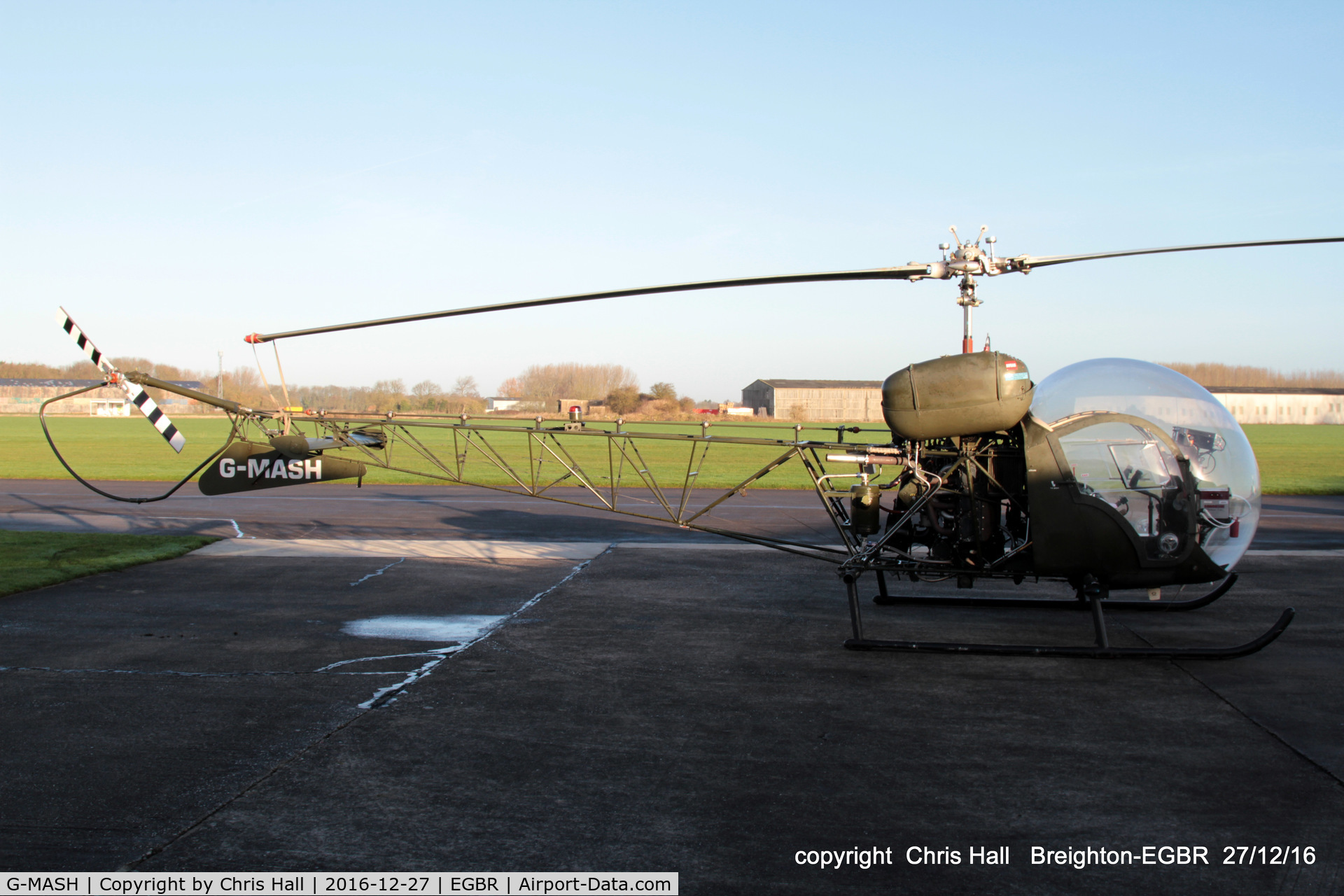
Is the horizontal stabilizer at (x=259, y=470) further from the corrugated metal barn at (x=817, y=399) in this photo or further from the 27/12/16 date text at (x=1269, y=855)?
the corrugated metal barn at (x=817, y=399)

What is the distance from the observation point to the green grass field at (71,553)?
1083cm

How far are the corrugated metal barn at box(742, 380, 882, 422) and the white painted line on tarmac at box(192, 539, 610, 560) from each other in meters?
49.1

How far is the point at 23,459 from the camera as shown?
112 feet

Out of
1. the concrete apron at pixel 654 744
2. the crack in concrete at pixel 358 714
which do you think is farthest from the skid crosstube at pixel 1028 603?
the crack in concrete at pixel 358 714

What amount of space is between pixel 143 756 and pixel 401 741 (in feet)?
5.04

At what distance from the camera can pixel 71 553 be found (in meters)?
12.7

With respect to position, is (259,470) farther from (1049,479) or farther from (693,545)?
(1049,479)

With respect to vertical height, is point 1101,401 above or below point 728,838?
above

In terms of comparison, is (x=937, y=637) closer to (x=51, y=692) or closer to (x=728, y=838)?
(x=728, y=838)

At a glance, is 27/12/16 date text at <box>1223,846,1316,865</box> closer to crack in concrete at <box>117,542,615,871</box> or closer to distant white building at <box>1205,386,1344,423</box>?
crack in concrete at <box>117,542,615,871</box>

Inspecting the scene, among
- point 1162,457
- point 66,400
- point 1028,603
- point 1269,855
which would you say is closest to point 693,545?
point 1028,603

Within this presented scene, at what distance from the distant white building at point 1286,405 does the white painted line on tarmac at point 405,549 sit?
402ft

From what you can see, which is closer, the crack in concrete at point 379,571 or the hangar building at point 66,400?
the crack in concrete at point 379,571

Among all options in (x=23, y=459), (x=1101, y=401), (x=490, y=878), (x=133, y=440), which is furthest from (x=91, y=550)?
(x=133, y=440)
